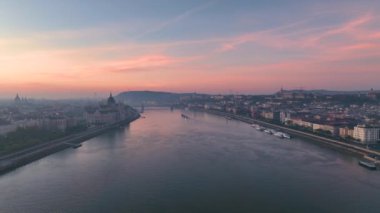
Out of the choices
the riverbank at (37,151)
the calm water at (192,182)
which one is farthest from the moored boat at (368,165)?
the riverbank at (37,151)

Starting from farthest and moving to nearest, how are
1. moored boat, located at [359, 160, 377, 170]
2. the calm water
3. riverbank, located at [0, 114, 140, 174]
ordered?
1. riverbank, located at [0, 114, 140, 174]
2. moored boat, located at [359, 160, 377, 170]
3. the calm water

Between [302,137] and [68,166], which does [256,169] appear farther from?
[302,137]

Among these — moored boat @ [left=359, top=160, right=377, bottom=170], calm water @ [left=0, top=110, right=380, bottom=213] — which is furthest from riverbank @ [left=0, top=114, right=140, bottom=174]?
moored boat @ [left=359, top=160, right=377, bottom=170]

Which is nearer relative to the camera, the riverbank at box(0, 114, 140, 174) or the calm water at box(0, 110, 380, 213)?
the calm water at box(0, 110, 380, 213)

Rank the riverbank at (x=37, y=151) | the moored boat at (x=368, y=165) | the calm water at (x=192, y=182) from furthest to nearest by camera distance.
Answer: the riverbank at (x=37, y=151), the moored boat at (x=368, y=165), the calm water at (x=192, y=182)

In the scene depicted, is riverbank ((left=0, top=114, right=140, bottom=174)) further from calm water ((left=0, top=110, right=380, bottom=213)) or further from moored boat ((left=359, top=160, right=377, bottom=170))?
moored boat ((left=359, top=160, right=377, bottom=170))

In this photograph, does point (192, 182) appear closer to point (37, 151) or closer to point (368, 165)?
point (368, 165)

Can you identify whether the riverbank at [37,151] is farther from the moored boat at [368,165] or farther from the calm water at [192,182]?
the moored boat at [368,165]

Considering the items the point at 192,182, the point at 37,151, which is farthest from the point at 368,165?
the point at 37,151

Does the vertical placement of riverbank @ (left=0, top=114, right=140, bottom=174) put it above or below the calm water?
above
